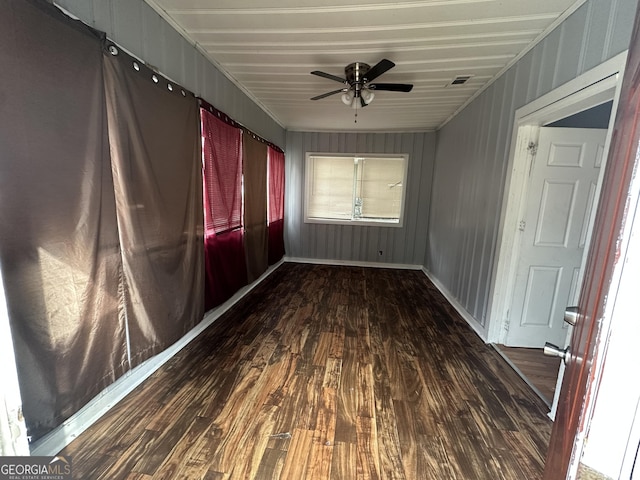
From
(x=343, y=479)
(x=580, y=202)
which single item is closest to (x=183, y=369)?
(x=343, y=479)

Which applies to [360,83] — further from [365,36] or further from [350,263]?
[350,263]

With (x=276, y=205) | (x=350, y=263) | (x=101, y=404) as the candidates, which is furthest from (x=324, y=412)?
(x=350, y=263)

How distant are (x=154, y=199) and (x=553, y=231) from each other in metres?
3.24

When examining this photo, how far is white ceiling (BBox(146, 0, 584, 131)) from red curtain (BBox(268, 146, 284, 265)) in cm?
129

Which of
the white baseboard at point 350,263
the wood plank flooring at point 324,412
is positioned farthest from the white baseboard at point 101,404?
the white baseboard at point 350,263

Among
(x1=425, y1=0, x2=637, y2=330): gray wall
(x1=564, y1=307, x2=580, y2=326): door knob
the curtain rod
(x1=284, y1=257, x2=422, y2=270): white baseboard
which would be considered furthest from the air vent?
(x1=284, y1=257, x2=422, y2=270): white baseboard

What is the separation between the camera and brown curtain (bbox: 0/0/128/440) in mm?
1064

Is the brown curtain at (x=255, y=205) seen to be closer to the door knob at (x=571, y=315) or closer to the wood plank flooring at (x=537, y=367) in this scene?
the wood plank flooring at (x=537, y=367)

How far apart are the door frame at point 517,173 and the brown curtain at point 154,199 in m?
2.77

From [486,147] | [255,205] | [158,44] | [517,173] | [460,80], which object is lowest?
[255,205]

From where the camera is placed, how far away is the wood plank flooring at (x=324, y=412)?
133 cm

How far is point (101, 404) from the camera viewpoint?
1577mm

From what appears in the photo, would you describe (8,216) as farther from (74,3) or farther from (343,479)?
(343,479)

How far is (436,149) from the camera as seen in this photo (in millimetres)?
4883
